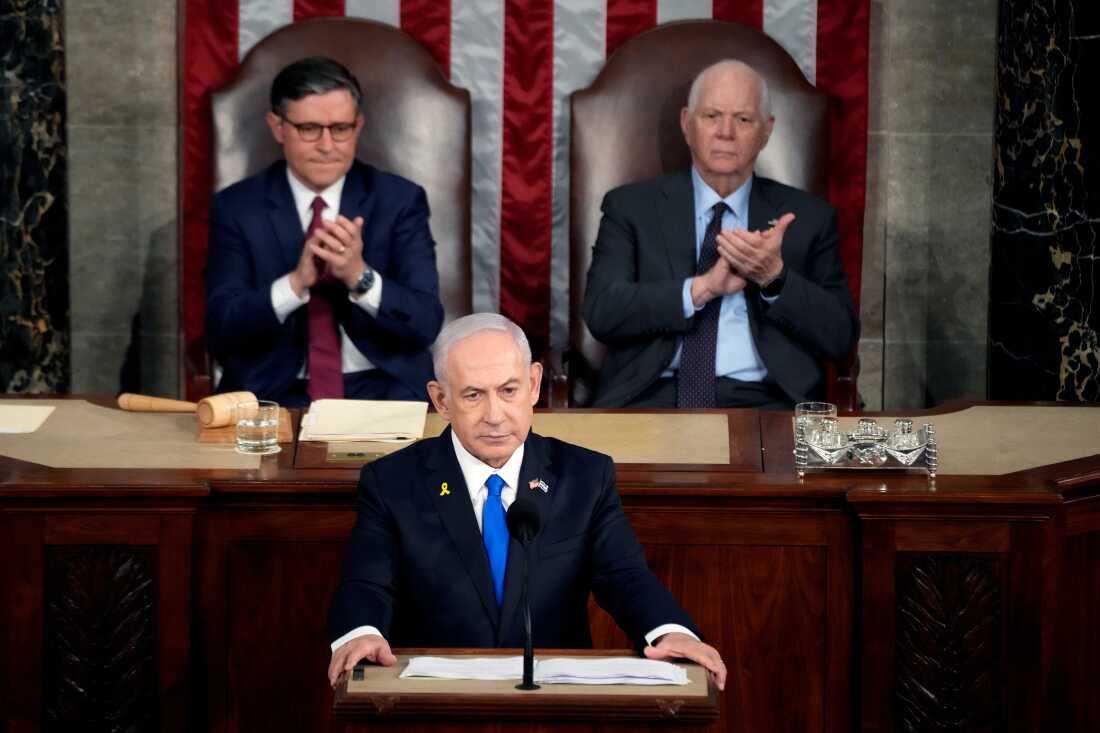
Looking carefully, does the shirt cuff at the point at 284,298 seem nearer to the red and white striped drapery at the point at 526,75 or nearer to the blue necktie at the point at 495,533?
the red and white striped drapery at the point at 526,75

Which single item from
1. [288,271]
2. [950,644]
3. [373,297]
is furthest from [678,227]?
[950,644]

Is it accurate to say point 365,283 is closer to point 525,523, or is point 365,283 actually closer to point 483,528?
point 483,528

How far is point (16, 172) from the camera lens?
5.21 meters

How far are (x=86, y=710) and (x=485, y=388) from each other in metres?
1.07

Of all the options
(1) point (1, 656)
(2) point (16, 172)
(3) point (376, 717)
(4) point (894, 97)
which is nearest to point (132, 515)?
(1) point (1, 656)

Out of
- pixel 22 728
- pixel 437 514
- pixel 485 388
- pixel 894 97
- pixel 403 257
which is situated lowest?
pixel 22 728

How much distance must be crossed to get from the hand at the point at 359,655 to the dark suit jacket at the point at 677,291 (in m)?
2.16

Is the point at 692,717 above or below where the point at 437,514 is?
below

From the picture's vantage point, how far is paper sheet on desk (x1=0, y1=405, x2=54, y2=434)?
3.79 metres

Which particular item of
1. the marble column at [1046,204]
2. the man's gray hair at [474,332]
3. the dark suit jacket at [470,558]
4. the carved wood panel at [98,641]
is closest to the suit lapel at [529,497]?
the dark suit jacket at [470,558]

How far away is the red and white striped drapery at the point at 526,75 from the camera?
5352 mm

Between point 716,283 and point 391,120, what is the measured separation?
1240mm

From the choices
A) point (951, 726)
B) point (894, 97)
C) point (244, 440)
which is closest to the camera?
point (951, 726)

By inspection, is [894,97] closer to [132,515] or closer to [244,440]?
[244,440]
